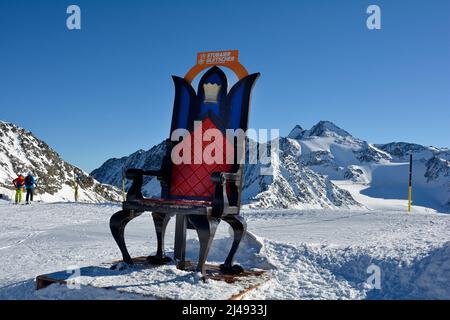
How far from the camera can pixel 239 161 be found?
16.2ft

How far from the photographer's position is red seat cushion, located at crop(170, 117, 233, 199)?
521cm

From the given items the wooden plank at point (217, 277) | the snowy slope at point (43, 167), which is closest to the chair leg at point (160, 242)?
the wooden plank at point (217, 277)

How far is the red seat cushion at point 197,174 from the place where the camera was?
5.21 metres

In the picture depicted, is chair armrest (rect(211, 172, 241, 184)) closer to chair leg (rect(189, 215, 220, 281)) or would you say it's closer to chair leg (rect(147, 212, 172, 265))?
chair leg (rect(189, 215, 220, 281))

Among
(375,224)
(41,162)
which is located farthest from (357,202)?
(375,224)

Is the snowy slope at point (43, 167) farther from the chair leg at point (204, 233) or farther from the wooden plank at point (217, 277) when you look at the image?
the chair leg at point (204, 233)

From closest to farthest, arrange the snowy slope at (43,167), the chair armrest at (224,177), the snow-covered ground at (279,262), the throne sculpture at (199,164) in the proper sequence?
1. the snow-covered ground at (279,262)
2. the chair armrest at (224,177)
3. the throne sculpture at (199,164)
4. the snowy slope at (43,167)

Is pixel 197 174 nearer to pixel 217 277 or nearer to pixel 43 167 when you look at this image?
pixel 217 277

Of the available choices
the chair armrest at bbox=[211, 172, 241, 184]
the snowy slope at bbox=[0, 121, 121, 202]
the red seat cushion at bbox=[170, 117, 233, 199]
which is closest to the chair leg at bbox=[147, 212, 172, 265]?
the red seat cushion at bbox=[170, 117, 233, 199]

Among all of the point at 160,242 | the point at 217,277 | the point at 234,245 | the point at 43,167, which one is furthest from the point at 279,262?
the point at 43,167

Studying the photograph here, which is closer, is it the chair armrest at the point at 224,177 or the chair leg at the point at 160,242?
the chair armrest at the point at 224,177

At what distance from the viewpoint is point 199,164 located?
536 cm

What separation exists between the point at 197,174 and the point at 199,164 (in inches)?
5.0
